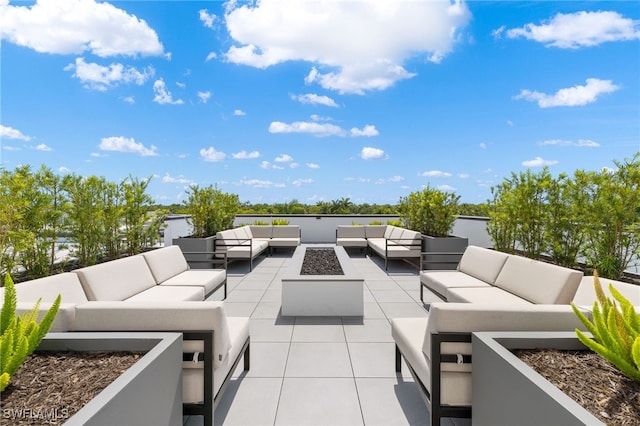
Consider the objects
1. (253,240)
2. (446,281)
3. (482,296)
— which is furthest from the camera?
(253,240)

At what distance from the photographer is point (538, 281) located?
337 centimetres

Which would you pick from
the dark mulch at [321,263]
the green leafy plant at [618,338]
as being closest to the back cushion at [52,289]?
the dark mulch at [321,263]

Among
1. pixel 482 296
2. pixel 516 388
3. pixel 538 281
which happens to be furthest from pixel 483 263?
pixel 516 388

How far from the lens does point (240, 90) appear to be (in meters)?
10.9

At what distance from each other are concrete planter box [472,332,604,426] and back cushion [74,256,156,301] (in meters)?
3.31

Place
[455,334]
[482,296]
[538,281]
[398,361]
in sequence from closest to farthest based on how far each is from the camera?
[455,334]
[398,361]
[538,281]
[482,296]

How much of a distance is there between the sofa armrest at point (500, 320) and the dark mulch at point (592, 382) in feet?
0.57

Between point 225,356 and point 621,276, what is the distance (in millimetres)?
4552

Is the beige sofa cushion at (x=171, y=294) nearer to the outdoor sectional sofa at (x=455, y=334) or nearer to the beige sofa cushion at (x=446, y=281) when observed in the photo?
the outdoor sectional sofa at (x=455, y=334)

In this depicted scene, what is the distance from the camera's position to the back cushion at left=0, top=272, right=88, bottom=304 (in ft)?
7.99

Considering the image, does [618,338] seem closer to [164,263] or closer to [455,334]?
[455,334]

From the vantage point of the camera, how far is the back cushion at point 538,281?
304cm

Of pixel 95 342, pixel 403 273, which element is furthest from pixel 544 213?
pixel 95 342

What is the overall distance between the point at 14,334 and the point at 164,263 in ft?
10.3
